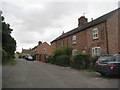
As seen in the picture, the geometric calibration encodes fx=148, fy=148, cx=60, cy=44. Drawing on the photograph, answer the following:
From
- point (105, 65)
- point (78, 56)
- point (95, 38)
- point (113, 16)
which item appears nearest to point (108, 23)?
point (113, 16)

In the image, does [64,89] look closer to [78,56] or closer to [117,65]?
[117,65]

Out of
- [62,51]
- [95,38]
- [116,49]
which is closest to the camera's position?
[116,49]

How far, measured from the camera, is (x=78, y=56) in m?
18.5

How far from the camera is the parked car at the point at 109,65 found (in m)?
10.6

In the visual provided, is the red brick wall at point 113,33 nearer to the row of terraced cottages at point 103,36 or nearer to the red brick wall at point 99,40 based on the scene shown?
the row of terraced cottages at point 103,36

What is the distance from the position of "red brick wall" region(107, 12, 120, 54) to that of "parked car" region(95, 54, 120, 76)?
26.1 feet

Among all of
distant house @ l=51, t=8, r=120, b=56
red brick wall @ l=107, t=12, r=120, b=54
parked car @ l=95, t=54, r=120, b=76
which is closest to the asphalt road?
parked car @ l=95, t=54, r=120, b=76

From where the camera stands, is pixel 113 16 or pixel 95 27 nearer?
pixel 113 16

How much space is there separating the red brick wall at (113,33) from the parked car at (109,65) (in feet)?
26.1

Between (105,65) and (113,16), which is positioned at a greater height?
(113,16)

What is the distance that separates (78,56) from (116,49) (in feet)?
16.7

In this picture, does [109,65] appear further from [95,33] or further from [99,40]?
[95,33]

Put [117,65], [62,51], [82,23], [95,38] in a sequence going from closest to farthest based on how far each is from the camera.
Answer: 1. [117,65]
2. [95,38]
3. [62,51]
4. [82,23]

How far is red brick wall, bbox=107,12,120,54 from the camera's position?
749 inches
